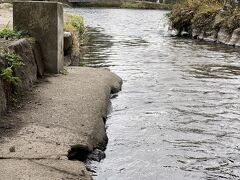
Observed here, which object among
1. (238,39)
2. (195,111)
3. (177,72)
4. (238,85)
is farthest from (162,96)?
(238,39)

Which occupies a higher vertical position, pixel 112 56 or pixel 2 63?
pixel 2 63

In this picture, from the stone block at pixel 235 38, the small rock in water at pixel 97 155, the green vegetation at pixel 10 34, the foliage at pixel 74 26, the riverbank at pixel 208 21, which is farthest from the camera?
the riverbank at pixel 208 21

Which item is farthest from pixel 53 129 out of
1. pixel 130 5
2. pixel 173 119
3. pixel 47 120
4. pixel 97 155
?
pixel 130 5

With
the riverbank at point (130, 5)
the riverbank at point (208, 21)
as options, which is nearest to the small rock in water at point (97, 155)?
the riverbank at point (208, 21)

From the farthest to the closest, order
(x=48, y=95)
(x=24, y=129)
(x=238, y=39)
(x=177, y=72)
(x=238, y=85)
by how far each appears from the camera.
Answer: (x=238, y=39) → (x=177, y=72) → (x=238, y=85) → (x=48, y=95) → (x=24, y=129)

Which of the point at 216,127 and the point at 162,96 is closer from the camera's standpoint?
the point at 216,127

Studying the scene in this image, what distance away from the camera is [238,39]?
1025 inches

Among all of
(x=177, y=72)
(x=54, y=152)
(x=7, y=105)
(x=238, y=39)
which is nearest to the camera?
(x=54, y=152)

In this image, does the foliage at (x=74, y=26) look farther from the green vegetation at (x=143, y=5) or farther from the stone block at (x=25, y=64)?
the green vegetation at (x=143, y=5)

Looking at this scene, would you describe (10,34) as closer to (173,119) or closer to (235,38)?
(173,119)

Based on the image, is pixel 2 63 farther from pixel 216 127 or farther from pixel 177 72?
pixel 177 72

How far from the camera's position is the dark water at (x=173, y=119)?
7.71 metres

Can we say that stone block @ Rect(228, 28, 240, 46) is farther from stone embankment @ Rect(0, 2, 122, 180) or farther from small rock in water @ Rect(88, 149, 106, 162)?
small rock in water @ Rect(88, 149, 106, 162)

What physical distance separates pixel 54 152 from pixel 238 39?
20758 millimetres
